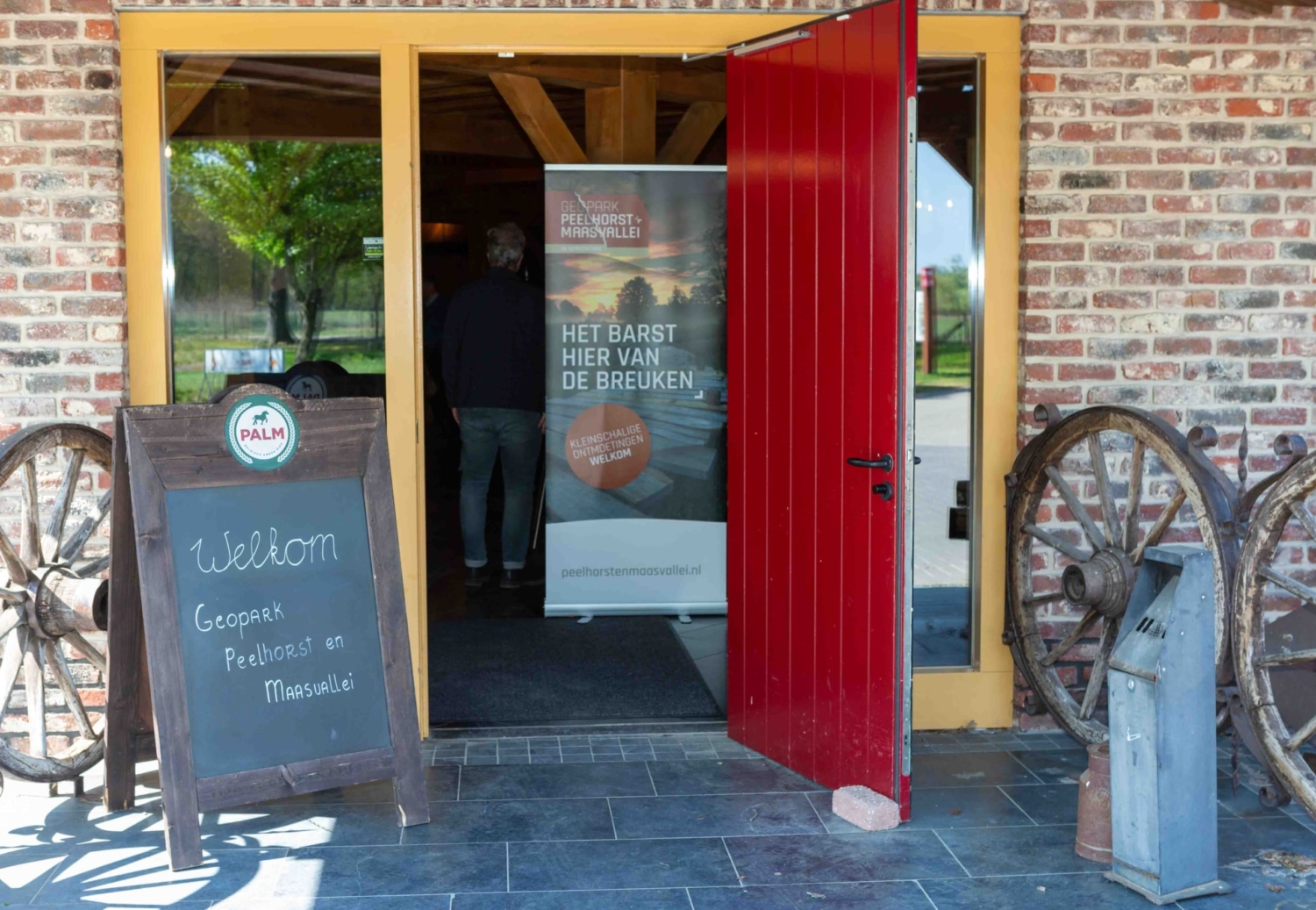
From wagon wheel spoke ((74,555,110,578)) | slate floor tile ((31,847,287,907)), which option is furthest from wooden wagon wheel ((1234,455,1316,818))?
wagon wheel spoke ((74,555,110,578))

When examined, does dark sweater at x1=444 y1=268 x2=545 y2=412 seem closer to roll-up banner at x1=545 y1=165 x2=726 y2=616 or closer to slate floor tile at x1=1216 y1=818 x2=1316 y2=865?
roll-up banner at x1=545 y1=165 x2=726 y2=616

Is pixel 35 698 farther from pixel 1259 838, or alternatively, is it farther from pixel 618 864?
pixel 1259 838

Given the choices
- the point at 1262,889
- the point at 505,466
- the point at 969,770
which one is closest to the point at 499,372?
the point at 505,466

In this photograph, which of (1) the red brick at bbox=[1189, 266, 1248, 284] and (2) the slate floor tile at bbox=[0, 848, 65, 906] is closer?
(2) the slate floor tile at bbox=[0, 848, 65, 906]

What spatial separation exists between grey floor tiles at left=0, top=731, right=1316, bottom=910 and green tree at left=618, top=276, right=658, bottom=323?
2578mm

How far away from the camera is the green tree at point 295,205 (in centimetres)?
488

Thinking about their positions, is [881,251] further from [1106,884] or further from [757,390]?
[1106,884]

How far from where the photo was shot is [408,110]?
4.41m

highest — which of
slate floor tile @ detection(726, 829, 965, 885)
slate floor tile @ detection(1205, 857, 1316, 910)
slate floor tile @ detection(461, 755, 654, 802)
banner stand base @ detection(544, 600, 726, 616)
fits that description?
banner stand base @ detection(544, 600, 726, 616)

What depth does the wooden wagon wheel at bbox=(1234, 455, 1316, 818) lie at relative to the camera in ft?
11.6

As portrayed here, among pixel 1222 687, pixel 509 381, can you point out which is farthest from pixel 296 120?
pixel 1222 687

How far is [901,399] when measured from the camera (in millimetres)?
3713

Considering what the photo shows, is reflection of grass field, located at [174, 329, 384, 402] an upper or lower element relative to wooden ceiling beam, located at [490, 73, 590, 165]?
lower

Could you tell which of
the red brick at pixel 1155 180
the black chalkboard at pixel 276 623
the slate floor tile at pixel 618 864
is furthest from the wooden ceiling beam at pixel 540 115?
the slate floor tile at pixel 618 864
